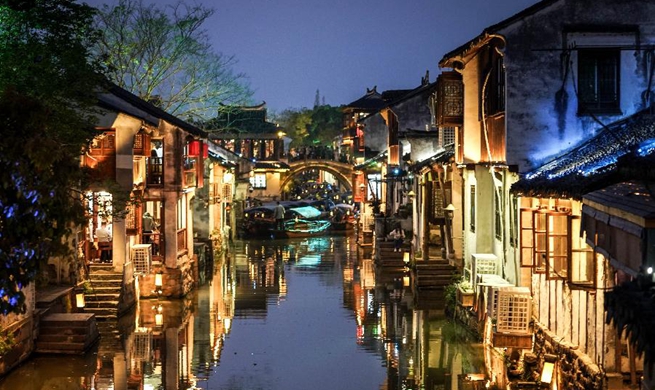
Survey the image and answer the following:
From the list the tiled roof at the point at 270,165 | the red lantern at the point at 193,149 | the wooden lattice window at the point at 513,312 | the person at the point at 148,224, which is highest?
the tiled roof at the point at 270,165

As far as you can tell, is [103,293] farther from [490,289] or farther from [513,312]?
[513,312]

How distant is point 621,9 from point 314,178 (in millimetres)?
99646

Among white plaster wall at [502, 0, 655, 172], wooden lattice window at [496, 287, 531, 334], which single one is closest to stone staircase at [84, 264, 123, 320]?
wooden lattice window at [496, 287, 531, 334]

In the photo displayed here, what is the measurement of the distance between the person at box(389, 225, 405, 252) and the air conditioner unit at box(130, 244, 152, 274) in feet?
44.9


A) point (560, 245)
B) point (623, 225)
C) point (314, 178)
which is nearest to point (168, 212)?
point (560, 245)

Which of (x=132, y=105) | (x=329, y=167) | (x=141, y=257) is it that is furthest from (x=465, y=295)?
(x=329, y=167)

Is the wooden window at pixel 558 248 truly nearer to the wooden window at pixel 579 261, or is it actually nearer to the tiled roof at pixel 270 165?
the wooden window at pixel 579 261

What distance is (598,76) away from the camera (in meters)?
21.6

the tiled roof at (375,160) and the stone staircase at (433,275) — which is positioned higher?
the tiled roof at (375,160)

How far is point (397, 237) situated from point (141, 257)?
14439 mm

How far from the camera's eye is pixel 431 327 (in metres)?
26.4

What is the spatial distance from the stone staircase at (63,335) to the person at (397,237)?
20.3m

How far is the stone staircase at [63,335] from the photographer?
22312 mm

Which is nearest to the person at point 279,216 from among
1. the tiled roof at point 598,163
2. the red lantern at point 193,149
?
the red lantern at point 193,149
